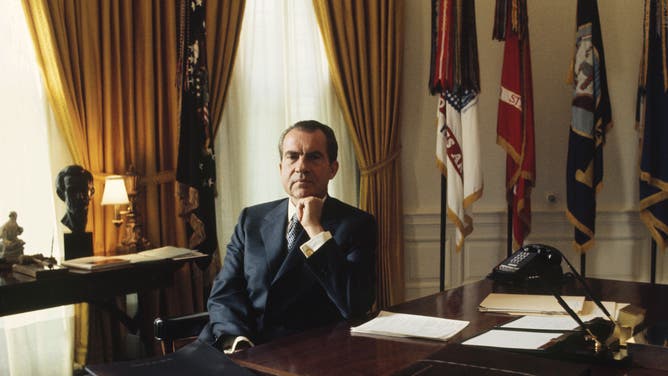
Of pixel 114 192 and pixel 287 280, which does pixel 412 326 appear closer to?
pixel 287 280

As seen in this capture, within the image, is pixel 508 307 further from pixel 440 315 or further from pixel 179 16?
pixel 179 16

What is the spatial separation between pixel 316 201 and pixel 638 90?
2898 mm

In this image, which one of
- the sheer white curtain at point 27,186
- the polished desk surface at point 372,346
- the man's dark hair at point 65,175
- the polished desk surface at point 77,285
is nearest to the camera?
the polished desk surface at point 372,346


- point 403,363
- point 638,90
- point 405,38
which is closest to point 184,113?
point 405,38

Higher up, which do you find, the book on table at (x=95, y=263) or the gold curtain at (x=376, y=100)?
the gold curtain at (x=376, y=100)

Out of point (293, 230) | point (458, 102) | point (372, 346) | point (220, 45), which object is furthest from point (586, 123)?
point (372, 346)

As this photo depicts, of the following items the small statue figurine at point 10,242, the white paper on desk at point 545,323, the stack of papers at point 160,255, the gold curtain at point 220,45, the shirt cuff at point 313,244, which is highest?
the gold curtain at point 220,45

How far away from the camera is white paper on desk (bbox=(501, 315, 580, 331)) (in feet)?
5.22

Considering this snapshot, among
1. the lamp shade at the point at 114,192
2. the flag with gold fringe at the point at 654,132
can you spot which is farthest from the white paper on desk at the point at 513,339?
the flag with gold fringe at the point at 654,132

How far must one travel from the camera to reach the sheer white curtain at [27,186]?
127 inches

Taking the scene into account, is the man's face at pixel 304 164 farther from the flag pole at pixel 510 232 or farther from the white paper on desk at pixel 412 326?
the flag pole at pixel 510 232

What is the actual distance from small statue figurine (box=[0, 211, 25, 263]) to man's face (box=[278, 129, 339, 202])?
4.50 feet

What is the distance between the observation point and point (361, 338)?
1608 mm

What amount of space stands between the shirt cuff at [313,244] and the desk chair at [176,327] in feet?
1.41
